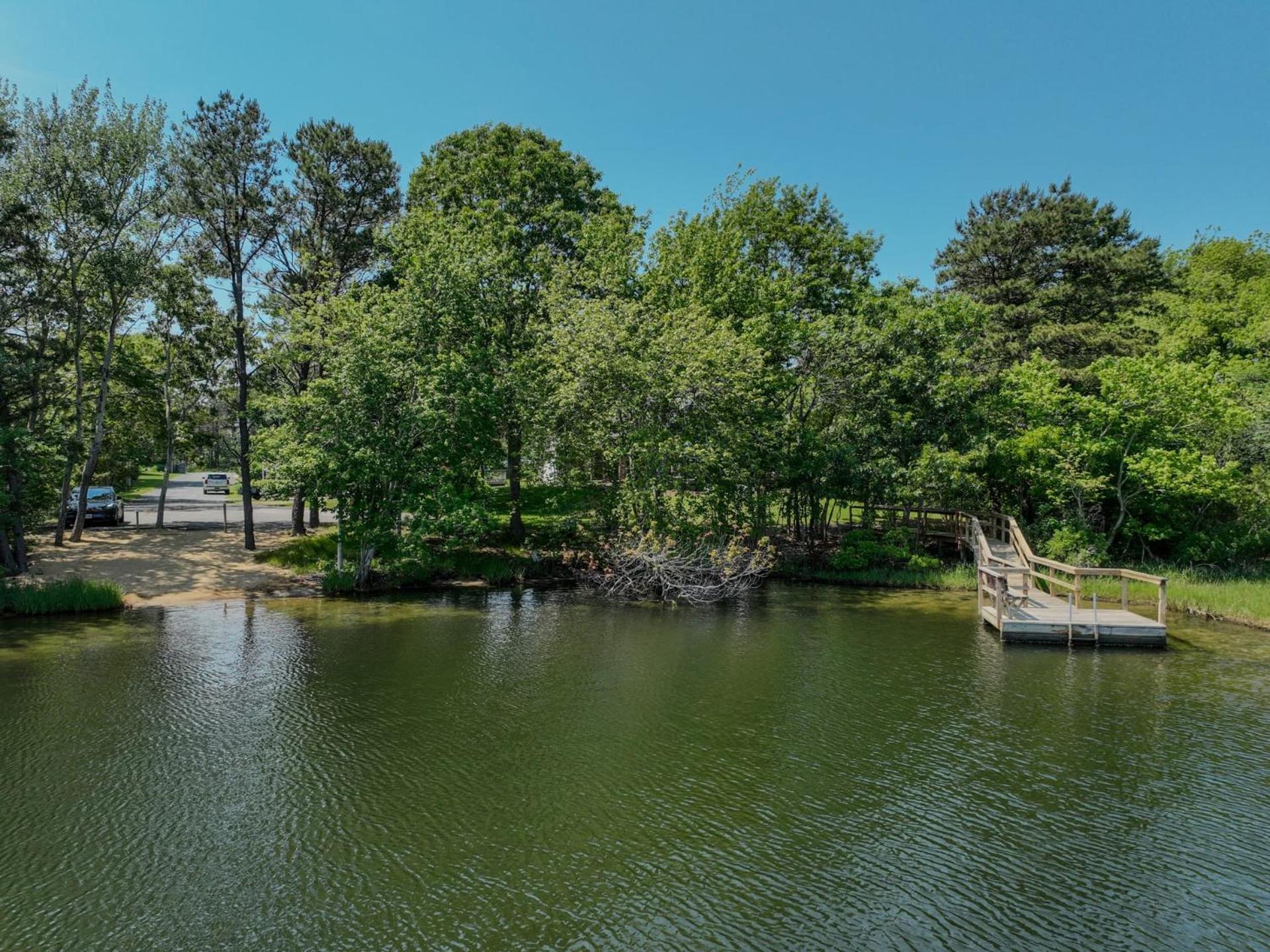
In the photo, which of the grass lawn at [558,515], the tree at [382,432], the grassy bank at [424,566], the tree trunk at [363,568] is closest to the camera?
the tree at [382,432]

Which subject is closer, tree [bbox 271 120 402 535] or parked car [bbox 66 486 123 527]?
tree [bbox 271 120 402 535]

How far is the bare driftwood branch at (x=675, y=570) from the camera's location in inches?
853

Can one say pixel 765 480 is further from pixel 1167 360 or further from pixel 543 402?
pixel 1167 360

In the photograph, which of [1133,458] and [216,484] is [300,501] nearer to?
[216,484]

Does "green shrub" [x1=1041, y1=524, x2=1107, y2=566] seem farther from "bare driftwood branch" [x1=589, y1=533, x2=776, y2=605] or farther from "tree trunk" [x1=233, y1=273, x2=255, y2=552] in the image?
"tree trunk" [x1=233, y1=273, x2=255, y2=552]

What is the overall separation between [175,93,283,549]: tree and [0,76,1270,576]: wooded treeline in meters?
0.08

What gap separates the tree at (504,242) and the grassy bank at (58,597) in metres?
11.1

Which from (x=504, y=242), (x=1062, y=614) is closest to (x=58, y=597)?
(x=504, y=242)

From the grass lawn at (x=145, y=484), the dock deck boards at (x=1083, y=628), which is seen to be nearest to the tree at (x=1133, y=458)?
the dock deck boards at (x=1083, y=628)

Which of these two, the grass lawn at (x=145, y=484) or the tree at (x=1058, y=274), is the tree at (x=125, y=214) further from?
the tree at (x=1058, y=274)

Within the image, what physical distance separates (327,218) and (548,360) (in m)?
10.8

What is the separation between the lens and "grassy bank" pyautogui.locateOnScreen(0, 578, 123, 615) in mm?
18250

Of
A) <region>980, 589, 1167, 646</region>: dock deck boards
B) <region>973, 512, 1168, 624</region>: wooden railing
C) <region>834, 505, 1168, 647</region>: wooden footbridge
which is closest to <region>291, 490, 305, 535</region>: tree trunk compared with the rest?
<region>834, 505, 1168, 647</region>: wooden footbridge

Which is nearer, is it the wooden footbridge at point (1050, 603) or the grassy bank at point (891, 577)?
the wooden footbridge at point (1050, 603)
